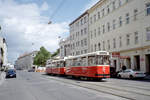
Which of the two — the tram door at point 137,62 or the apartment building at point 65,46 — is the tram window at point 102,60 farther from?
the apartment building at point 65,46

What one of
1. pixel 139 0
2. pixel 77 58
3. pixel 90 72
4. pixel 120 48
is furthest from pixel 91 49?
pixel 90 72

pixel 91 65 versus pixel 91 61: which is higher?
pixel 91 61

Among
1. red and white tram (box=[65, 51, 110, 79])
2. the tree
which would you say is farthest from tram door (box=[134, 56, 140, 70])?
the tree

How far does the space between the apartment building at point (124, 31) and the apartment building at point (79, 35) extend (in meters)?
6.55

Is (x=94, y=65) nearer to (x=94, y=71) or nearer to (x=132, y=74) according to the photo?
(x=94, y=71)

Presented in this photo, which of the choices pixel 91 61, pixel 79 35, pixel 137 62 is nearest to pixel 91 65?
pixel 91 61

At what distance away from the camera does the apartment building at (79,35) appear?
5694cm

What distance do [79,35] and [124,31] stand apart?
86.0 feet

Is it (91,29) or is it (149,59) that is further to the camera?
(91,29)

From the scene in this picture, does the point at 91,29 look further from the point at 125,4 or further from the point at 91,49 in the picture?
the point at 125,4

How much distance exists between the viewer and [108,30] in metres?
43.4

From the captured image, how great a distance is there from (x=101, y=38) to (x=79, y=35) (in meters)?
16.1

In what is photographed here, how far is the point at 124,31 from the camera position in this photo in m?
36.8

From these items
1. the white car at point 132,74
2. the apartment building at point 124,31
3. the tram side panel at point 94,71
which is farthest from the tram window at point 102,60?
the apartment building at point 124,31
